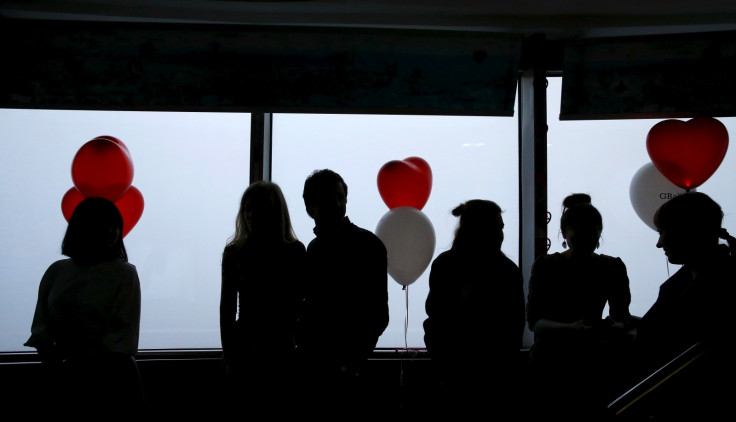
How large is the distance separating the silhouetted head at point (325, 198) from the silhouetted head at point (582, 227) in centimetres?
97

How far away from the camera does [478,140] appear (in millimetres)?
3391

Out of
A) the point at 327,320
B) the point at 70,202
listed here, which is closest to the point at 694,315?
the point at 327,320

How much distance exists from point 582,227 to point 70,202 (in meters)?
2.45

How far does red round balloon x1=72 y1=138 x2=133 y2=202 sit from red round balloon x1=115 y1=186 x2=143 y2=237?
0.13 meters

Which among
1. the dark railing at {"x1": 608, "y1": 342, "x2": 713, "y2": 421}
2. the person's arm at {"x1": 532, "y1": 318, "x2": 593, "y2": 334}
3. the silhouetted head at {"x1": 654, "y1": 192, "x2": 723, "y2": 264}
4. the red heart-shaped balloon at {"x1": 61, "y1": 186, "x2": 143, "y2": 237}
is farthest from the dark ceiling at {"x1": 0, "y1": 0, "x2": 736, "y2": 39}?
Answer: the dark railing at {"x1": 608, "y1": 342, "x2": 713, "y2": 421}

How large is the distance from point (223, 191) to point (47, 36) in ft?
4.52

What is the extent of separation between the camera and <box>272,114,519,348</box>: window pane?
3320 millimetres

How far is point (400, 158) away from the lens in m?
3.32

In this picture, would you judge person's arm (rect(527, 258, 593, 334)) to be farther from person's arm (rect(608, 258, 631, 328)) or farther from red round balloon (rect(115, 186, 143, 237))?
red round balloon (rect(115, 186, 143, 237))

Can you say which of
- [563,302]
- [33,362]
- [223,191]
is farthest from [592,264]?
[33,362]

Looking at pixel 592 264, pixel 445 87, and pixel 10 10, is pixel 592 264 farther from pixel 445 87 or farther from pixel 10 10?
pixel 10 10

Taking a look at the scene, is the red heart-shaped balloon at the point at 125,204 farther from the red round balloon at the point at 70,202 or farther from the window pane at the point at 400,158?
the window pane at the point at 400,158

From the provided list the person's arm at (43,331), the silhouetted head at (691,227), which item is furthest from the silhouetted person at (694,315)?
Answer: the person's arm at (43,331)

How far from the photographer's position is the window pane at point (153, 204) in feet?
10.4
